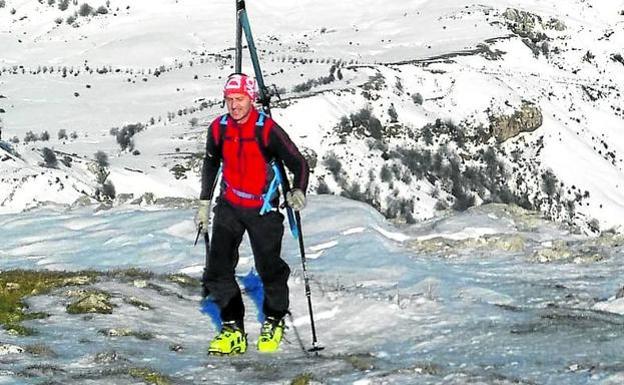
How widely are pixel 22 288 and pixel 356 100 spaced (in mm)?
47517

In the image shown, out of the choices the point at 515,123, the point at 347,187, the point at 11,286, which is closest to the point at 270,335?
the point at 11,286

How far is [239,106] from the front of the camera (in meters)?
9.89

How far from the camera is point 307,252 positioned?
64.7ft

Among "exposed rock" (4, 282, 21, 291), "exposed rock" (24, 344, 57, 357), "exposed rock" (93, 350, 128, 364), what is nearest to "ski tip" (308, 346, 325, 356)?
"exposed rock" (93, 350, 128, 364)

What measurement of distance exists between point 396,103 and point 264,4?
1946 inches

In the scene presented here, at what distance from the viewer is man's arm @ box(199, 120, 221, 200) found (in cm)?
1036

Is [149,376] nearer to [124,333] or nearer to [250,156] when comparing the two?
[124,333]

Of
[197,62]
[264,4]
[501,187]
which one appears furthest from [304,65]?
[264,4]

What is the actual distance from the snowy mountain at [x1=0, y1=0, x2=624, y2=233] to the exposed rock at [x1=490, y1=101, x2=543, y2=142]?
134 mm

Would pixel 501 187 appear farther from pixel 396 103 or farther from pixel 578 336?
pixel 578 336

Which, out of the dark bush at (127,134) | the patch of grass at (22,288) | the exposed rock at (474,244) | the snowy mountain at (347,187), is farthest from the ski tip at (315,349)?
the dark bush at (127,134)

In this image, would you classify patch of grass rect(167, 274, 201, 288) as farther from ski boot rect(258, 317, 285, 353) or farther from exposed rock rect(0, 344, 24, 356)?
exposed rock rect(0, 344, 24, 356)

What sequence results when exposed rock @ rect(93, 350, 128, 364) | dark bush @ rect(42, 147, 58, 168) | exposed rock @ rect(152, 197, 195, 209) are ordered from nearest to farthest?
exposed rock @ rect(93, 350, 128, 364), exposed rock @ rect(152, 197, 195, 209), dark bush @ rect(42, 147, 58, 168)

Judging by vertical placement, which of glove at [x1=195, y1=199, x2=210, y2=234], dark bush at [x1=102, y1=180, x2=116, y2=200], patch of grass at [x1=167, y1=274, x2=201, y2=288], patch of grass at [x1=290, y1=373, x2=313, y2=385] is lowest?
dark bush at [x1=102, y1=180, x2=116, y2=200]
